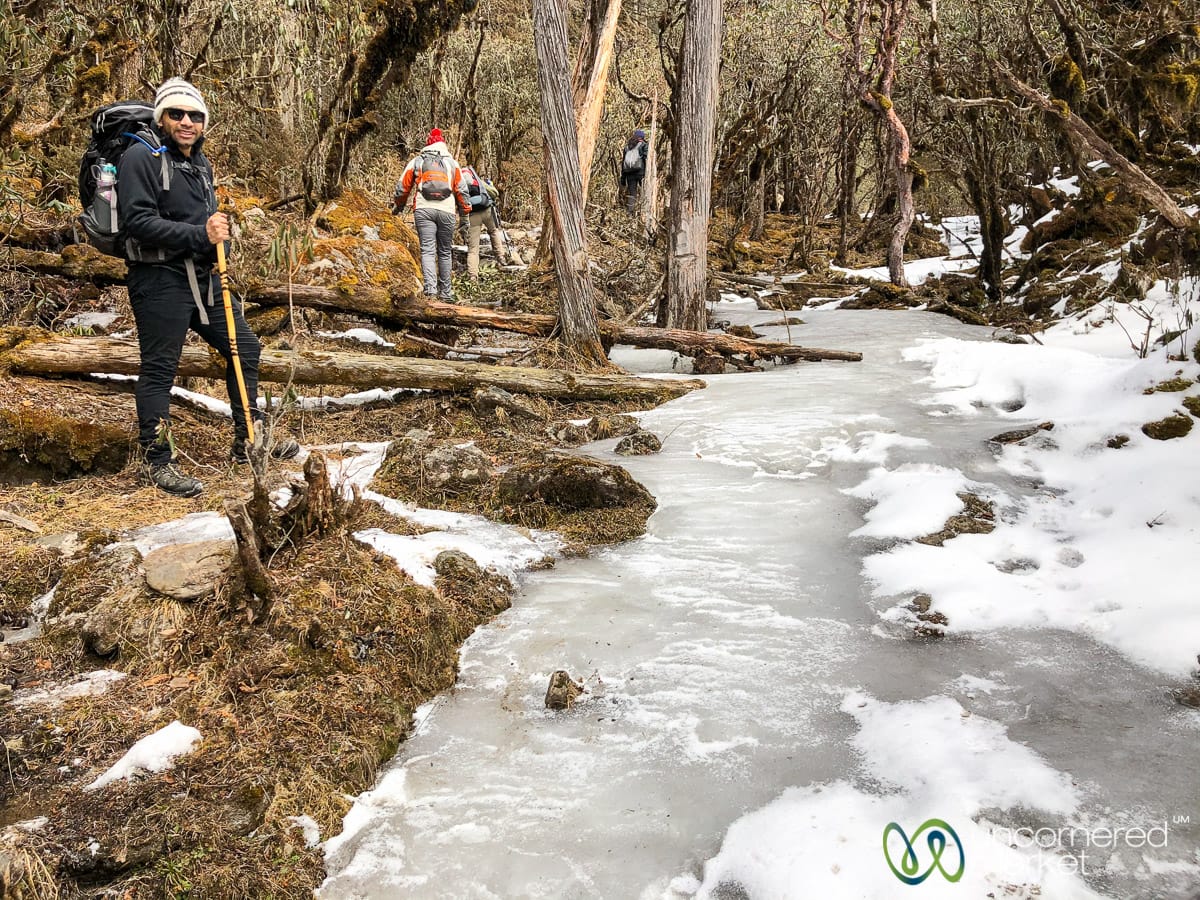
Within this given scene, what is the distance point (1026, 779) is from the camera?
2.47 meters

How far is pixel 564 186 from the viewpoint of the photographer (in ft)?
24.6

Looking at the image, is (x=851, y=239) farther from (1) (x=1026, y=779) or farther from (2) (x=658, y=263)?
(1) (x=1026, y=779)

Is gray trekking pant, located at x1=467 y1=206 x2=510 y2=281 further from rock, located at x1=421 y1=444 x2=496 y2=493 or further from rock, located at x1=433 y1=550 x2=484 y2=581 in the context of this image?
rock, located at x1=433 y1=550 x2=484 y2=581

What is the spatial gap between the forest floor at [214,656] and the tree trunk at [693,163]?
401 cm

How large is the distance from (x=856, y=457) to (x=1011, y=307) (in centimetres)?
690

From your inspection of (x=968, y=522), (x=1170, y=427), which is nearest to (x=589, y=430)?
(x=968, y=522)

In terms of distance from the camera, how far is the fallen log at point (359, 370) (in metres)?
5.13

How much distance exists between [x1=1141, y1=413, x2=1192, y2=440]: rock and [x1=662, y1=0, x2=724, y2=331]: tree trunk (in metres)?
4.96

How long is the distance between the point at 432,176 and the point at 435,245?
784 mm

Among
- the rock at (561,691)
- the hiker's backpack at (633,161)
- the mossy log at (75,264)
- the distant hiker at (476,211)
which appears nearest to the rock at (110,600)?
the rock at (561,691)

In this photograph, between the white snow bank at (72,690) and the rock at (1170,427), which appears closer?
the white snow bank at (72,690)

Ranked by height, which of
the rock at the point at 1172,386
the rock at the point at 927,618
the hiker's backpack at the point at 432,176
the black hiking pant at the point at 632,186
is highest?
the black hiking pant at the point at 632,186

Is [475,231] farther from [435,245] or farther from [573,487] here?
[573,487]

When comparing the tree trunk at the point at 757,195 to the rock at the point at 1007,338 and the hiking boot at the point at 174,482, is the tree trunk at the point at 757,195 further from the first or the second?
the hiking boot at the point at 174,482
